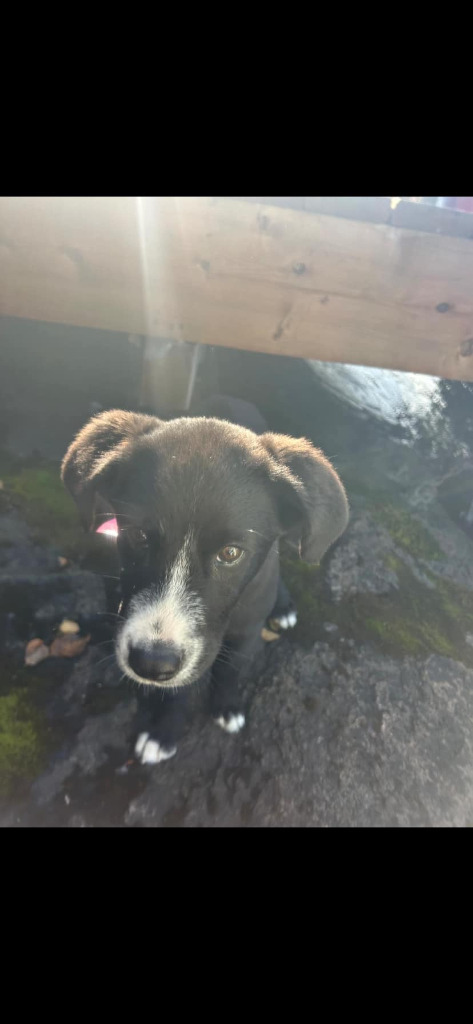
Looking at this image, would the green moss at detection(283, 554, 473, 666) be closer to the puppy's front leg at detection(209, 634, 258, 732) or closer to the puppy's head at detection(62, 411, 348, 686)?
the puppy's front leg at detection(209, 634, 258, 732)

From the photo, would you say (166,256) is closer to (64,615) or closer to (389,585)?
(64,615)

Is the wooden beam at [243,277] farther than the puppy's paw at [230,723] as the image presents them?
Yes

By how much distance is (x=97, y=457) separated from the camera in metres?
2.23

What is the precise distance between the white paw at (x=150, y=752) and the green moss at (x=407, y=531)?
2.52 m

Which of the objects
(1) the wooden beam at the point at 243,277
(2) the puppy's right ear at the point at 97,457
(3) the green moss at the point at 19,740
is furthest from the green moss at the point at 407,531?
(3) the green moss at the point at 19,740

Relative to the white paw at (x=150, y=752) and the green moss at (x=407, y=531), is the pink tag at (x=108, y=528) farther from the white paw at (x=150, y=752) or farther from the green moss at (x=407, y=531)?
the green moss at (x=407, y=531)

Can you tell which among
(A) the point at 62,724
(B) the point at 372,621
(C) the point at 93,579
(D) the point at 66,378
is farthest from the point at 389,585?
(D) the point at 66,378

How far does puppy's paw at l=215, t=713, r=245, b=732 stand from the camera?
2.55 m

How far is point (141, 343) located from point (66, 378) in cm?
87

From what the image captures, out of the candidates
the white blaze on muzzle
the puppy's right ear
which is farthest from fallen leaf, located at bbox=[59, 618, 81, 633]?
the white blaze on muzzle

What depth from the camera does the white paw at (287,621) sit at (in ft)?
10.3

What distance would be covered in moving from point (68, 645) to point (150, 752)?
2.63 ft

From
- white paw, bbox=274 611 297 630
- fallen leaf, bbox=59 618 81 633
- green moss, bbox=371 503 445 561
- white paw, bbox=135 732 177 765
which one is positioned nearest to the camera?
white paw, bbox=135 732 177 765

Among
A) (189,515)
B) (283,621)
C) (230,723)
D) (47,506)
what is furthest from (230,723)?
(47,506)
